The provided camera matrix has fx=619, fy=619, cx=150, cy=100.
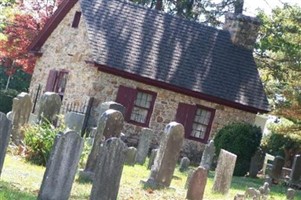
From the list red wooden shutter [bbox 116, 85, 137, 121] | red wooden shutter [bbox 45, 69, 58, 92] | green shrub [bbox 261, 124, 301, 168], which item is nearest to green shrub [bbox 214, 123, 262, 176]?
green shrub [bbox 261, 124, 301, 168]

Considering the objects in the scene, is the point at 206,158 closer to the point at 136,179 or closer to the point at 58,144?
the point at 136,179

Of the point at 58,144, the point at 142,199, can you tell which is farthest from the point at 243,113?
the point at 58,144

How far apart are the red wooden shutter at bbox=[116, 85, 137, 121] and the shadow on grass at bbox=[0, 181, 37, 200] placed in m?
14.4

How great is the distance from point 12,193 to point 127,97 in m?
15.3

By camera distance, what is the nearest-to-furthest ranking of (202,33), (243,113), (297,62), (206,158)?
(206,158) → (297,62) → (243,113) → (202,33)

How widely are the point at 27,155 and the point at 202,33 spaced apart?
1574cm

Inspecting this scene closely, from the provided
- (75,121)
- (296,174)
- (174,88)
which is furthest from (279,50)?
(75,121)

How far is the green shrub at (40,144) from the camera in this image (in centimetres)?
1279

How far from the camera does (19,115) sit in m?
14.6

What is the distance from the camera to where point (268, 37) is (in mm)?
31297

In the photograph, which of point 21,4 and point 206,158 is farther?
point 21,4

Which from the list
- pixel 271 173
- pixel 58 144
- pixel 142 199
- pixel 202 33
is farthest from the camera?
pixel 202 33

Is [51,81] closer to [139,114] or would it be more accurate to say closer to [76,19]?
[76,19]

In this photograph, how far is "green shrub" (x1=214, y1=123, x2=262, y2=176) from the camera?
2219 centimetres
